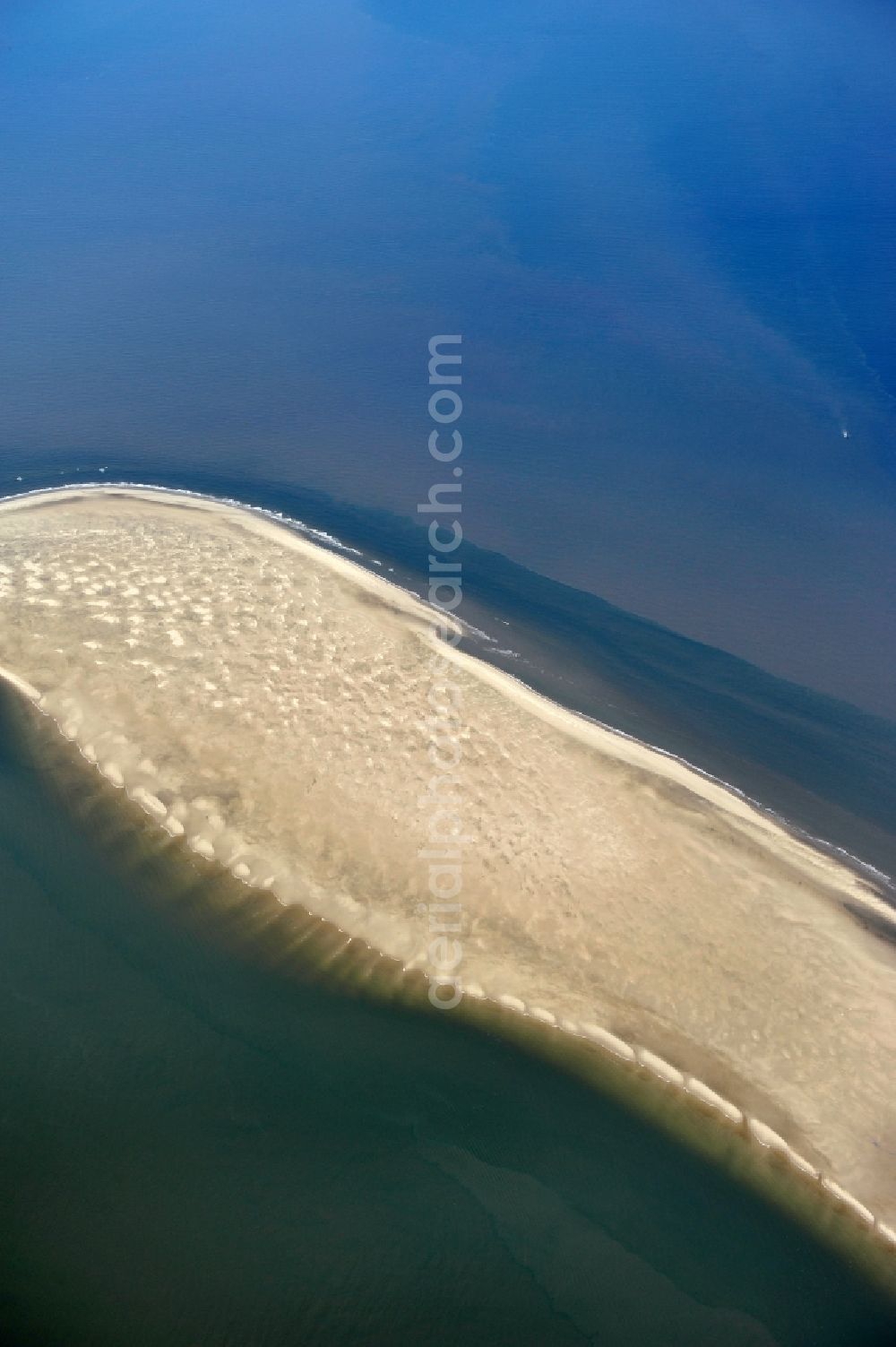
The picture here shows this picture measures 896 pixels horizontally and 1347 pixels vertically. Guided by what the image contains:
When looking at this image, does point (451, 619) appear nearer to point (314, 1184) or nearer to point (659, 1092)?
point (659, 1092)

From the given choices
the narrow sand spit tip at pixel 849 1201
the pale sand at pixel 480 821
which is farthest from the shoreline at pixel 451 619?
the narrow sand spit tip at pixel 849 1201

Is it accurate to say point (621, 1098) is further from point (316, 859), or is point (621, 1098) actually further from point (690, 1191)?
point (316, 859)

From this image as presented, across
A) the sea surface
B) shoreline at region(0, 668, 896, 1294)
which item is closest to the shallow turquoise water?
the sea surface

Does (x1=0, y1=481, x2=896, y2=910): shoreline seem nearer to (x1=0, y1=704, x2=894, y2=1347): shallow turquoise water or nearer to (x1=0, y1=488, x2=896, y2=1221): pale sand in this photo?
(x1=0, y1=488, x2=896, y2=1221): pale sand

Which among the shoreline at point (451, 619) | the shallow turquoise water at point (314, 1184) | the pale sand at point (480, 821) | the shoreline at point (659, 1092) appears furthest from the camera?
the shoreline at point (451, 619)

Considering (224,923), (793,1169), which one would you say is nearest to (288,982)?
(224,923)

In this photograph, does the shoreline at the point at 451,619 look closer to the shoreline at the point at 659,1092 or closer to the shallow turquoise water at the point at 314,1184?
the shoreline at the point at 659,1092
